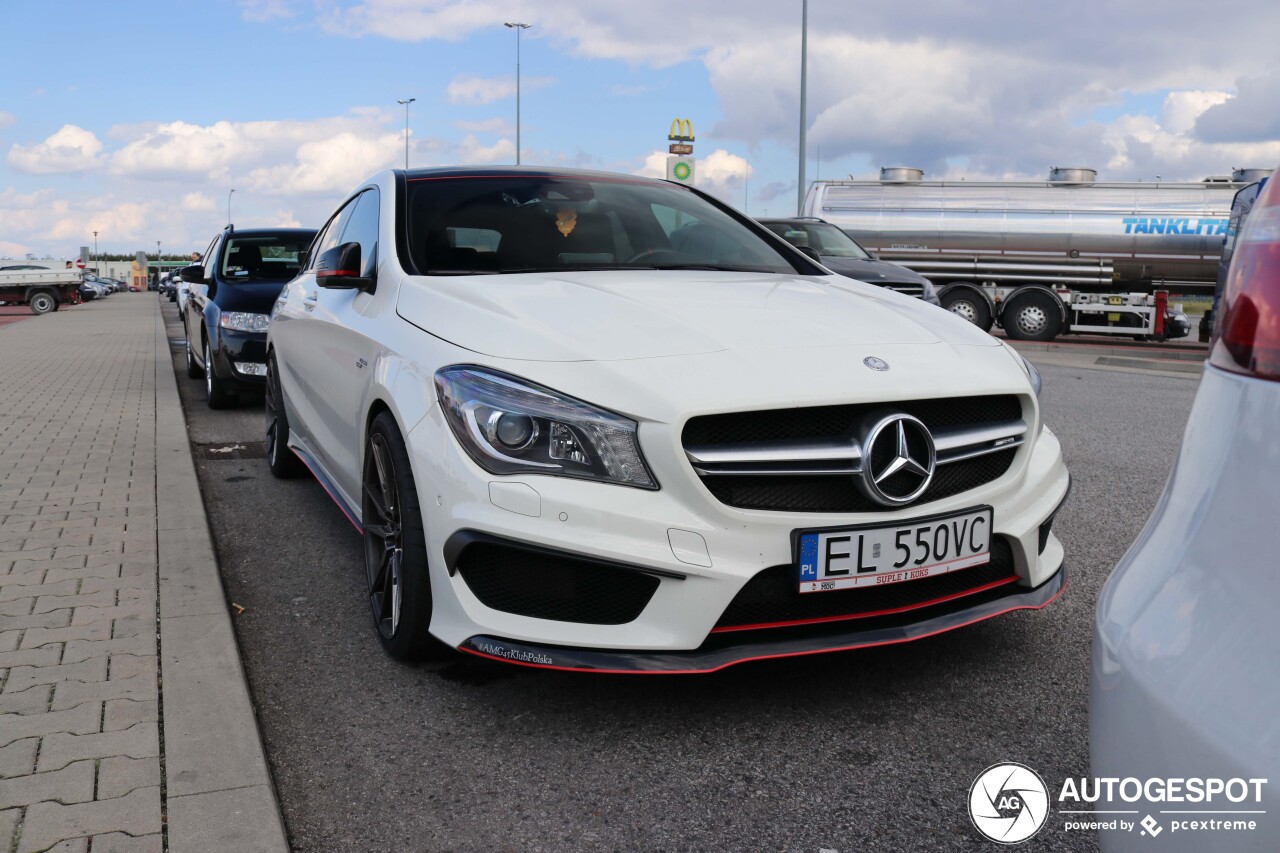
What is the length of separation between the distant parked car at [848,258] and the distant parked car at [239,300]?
4.77 metres

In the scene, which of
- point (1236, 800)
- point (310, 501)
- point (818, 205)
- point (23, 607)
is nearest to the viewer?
point (1236, 800)

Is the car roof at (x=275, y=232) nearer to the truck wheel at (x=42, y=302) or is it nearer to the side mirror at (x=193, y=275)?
the side mirror at (x=193, y=275)

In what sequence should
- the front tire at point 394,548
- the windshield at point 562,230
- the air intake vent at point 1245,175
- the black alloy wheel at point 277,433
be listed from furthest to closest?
the air intake vent at point 1245,175, the black alloy wheel at point 277,433, the windshield at point 562,230, the front tire at point 394,548

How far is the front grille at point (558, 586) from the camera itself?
264cm

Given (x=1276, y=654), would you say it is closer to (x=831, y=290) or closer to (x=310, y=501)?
(x=831, y=290)

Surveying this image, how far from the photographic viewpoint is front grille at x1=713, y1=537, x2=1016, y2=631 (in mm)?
2646

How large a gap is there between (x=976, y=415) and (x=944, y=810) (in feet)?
3.40

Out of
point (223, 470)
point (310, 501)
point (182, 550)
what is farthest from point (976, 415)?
point (223, 470)

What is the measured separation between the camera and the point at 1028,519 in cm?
303

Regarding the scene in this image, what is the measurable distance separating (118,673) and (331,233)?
8.98ft

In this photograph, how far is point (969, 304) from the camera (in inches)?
843

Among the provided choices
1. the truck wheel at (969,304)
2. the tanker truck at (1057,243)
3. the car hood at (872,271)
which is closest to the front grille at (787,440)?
the car hood at (872,271)

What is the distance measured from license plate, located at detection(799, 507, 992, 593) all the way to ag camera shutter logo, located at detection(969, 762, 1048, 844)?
1.60 feet

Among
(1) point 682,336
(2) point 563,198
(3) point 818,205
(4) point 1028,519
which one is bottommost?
(4) point 1028,519
